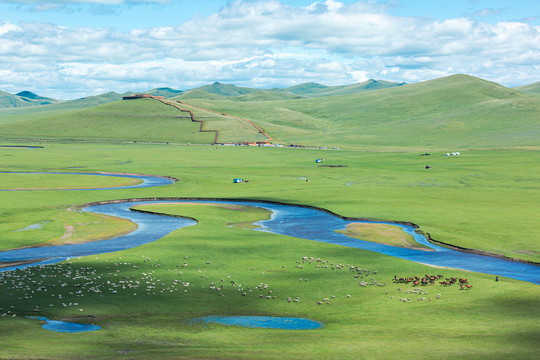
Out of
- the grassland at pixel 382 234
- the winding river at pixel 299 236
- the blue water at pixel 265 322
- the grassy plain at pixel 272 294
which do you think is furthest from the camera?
the grassland at pixel 382 234

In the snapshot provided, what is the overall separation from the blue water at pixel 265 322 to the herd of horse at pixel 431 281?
1167 cm

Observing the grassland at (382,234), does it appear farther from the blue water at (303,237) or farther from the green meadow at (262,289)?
the green meadow at (262,289)

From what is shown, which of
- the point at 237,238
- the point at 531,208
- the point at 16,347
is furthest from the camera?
the point at 531,208

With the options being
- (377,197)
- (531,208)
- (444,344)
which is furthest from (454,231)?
(444,344)

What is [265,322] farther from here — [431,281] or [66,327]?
[431,281]

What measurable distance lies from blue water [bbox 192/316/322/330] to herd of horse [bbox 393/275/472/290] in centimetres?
1167

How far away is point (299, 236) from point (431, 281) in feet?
77.6

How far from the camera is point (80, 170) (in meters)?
150

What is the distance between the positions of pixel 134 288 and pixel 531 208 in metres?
66.0

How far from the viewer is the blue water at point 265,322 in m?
35.8

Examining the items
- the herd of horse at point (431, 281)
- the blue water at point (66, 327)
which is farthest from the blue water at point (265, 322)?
the herd of horse at point (431, 281)

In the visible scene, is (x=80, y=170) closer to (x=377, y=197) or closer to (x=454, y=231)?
(x=377, y=197)

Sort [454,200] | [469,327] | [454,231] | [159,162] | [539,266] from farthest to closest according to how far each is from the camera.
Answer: [159,162] < [454,200] < [454,231] < [539,266] < [469,327]

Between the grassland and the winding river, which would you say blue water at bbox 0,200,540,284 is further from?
the grassland
